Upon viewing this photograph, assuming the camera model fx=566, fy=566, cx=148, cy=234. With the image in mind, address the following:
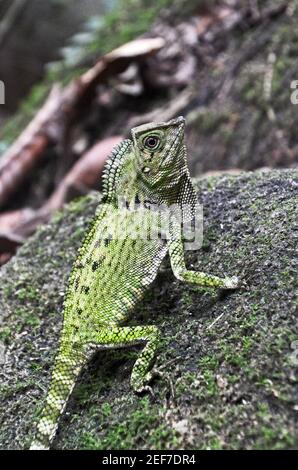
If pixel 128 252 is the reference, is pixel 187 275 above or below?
below

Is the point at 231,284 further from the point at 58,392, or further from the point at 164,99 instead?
the point at 164,99

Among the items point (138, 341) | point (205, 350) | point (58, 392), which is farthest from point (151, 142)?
point (58, 392)

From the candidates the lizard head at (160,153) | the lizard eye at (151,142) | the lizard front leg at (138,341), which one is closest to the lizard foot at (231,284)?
the lizard front leg at (138,341)

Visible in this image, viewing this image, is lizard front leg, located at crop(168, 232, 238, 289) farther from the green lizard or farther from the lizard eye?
the lizard eye

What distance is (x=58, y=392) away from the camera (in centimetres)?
367

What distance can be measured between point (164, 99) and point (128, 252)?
449cm

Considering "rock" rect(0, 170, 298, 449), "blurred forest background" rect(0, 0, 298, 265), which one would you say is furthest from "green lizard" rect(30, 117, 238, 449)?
"blurred forest background" rect(0, 0, 298, 265)

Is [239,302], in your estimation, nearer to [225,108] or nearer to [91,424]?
[91,424]

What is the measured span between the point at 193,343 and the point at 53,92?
20.8 feet

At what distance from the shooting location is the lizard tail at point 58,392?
349 centimetres

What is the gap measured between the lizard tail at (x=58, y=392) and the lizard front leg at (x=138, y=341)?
0.17 m

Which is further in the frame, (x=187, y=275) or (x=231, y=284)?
(x=187, y=275)

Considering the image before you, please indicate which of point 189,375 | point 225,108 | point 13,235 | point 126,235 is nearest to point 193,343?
point 189,375

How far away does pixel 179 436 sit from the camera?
10.4 feet
